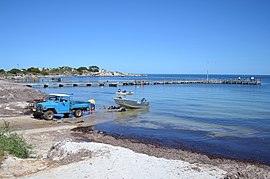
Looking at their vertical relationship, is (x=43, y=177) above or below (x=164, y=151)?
above

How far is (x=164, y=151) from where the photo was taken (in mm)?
15609

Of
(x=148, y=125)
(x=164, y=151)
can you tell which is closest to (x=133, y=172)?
(x=164, y=151)

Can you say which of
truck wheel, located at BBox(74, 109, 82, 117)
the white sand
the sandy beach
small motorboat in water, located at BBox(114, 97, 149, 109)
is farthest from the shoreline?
small motorboat in water, located at BBox(114, 97, 149, 109)

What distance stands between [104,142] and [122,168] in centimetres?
779

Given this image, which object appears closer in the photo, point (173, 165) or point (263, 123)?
point (173, 165)

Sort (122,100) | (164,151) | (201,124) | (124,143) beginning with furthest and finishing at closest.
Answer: (122,100), (201,124), (124,143), (164,151)

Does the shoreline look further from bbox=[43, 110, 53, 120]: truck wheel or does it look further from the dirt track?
the dirt track

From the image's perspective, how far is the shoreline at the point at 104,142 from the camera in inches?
473

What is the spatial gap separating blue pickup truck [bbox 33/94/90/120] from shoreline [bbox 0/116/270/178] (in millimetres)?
784

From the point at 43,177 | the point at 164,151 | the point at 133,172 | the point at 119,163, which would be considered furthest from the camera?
the point at 164,151

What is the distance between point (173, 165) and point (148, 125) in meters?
13.7

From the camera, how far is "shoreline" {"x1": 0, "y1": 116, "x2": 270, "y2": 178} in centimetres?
1202

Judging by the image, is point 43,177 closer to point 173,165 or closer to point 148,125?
point 173,165

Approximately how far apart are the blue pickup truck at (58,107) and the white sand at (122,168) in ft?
41.9
